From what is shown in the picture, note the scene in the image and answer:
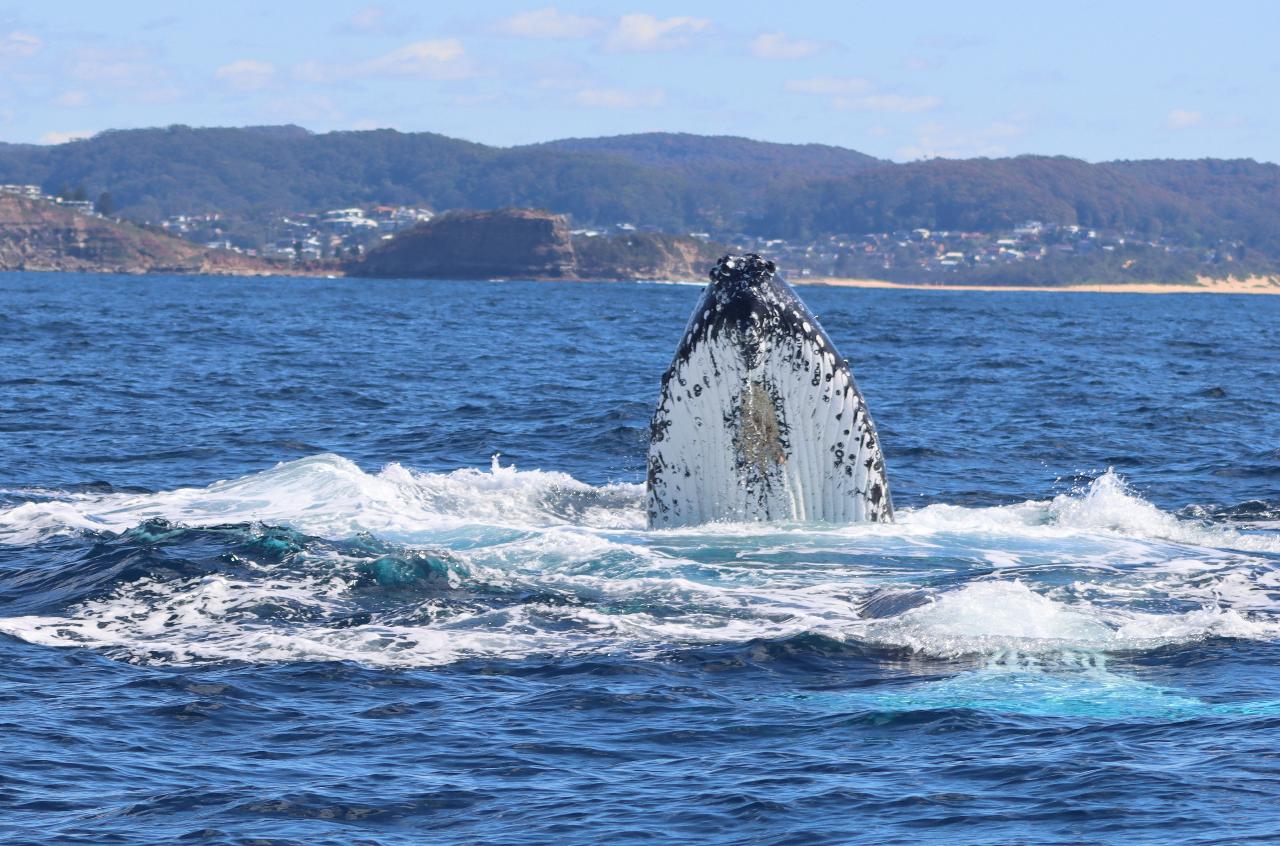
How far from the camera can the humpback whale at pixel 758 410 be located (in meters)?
13.0

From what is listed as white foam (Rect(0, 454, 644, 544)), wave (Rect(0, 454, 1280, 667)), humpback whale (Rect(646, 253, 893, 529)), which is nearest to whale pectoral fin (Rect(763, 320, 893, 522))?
humpback whale (Rect(646, 253, 893, 529))

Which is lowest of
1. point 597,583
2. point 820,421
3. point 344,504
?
point 597,583

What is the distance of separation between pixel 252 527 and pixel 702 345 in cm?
527

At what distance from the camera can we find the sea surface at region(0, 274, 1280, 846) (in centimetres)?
887

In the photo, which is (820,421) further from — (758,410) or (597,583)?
(597,583)

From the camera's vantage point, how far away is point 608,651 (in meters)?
11.9

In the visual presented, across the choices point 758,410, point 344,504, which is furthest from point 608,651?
point 344,504

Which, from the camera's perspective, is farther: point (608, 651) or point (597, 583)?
point (597, 583)

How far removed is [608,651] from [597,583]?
2085 millimetres

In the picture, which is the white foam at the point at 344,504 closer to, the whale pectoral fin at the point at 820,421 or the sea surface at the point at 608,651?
the sea surface at the point at 608,651

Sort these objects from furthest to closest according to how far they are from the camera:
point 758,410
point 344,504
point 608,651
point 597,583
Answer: point 344,504, point 597,583, point 758,410, point 608,651

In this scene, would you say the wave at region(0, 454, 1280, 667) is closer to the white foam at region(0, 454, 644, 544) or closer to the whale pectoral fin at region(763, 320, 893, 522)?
the white foam at region(0, 454, 644, 544)

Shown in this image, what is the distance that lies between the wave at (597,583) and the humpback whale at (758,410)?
1.71ft

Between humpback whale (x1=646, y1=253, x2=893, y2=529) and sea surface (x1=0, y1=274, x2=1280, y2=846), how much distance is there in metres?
0.55
